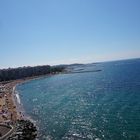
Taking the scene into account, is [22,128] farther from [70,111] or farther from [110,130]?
[70,111]

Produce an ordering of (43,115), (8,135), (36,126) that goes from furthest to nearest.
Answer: (43,115)
(36,126)
(8,135)

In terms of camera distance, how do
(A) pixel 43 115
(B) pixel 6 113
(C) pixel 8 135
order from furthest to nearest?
1. (B) pixel 6 113
2. (A) pixel 43 115
3. (C) pixel 8 135

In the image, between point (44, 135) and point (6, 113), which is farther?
point (6, 113)

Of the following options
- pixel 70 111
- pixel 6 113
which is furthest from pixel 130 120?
pixel 6 113

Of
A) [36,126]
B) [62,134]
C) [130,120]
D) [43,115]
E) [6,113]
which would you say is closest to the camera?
[62,134]

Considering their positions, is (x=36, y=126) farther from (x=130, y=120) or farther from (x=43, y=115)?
(x=130, y=120)

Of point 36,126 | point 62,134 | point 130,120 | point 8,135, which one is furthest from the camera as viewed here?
point 36,126

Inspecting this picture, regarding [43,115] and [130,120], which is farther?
[43,115]

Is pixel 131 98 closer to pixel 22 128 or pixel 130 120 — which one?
pixel 130 120

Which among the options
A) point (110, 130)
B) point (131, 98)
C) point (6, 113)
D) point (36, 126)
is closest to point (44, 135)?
point (36, 126)
